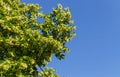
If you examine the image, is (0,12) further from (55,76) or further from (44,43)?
(55,76)

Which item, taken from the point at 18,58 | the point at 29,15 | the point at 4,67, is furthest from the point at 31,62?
the point at 29,15

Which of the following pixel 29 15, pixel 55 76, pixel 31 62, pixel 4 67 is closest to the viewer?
pixel 4 67

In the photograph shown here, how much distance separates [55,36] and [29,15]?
6.69 metres

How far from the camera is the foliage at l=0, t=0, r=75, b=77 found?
119 feet

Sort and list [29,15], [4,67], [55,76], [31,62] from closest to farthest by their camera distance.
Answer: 1. [4,67]
2. [31,62]
3. [55,76]
4. [29,15]

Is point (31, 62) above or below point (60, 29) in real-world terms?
below

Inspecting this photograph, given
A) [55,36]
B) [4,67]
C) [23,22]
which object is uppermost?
[23,22]

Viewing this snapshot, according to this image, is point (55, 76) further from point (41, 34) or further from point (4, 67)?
point (4, 67)

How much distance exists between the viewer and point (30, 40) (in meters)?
37.6

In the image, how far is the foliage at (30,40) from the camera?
119 feet

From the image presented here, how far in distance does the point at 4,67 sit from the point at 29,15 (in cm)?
1186

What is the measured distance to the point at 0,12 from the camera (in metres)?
37.3

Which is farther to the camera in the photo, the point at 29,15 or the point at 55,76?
the point at 29,15

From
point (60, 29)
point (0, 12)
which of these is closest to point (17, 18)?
point (0, 12)
